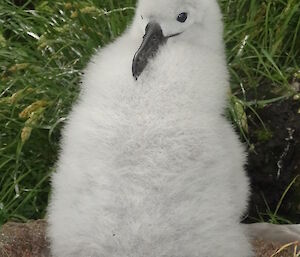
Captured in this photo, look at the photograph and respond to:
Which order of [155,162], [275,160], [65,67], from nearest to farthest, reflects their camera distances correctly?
1. [155,162]
2. [275,160]
3. [65,67]

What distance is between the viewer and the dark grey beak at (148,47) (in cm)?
206

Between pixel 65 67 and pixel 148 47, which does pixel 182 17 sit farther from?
pixel 65 67

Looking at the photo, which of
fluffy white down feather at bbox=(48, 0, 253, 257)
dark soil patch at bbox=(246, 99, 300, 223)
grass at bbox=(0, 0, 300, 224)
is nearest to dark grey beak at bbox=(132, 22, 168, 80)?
fluffy white down feather at bbox=(48, 0, 253, 257)

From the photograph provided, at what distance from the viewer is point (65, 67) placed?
11.3ft

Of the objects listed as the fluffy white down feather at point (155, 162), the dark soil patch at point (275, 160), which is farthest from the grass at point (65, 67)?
the fluffy white down feather at point (155, 162)

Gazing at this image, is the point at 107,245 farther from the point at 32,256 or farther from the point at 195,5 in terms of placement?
the point at 195,5

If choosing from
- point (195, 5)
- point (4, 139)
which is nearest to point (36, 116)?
point (4, 139)

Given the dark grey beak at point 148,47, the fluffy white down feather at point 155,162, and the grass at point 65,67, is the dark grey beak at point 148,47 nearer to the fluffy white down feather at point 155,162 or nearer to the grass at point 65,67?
the fluffy white down feather at point 155,162

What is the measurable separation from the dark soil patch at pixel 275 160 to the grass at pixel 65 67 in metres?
0.06

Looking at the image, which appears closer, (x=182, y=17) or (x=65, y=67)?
(x=182, y=17)

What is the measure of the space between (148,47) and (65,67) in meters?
1.40

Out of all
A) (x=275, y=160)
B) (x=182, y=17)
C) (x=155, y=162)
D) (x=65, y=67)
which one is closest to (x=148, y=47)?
(x=182, y=17)

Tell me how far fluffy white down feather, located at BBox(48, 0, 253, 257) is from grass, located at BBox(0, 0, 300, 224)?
903 millimetres

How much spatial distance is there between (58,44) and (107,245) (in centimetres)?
171
